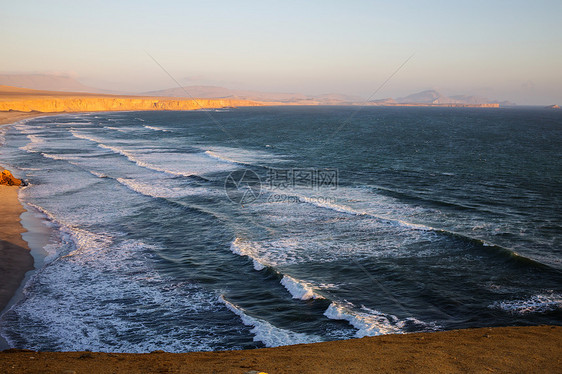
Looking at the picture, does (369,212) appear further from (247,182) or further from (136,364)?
(136,364)

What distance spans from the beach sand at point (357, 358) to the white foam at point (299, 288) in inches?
157

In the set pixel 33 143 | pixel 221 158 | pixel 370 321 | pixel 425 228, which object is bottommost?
pixel 370 321

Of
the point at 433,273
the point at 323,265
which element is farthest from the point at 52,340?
the point at 433,273

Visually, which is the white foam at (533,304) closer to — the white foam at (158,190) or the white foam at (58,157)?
the white foam at (158,190)

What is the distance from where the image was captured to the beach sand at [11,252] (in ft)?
50.0

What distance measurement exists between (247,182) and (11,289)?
20.1 metres

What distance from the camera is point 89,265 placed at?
57.1 ft

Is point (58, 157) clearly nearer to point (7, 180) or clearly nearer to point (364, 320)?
point (7, 180)

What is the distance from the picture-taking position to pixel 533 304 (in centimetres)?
1327

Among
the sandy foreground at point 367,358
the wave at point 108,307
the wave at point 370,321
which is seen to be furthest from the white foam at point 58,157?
the wave at point 370,321

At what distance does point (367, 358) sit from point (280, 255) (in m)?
9.59

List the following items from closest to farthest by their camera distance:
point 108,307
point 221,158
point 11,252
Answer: point 108,307 → point 11,252 → point 221,158

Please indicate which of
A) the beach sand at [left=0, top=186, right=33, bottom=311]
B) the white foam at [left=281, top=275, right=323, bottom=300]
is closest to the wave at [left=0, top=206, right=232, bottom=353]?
the beach sand at [left=0, top=186, right=33, bottom=311]

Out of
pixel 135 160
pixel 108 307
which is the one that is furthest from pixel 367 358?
pixel 135 160
